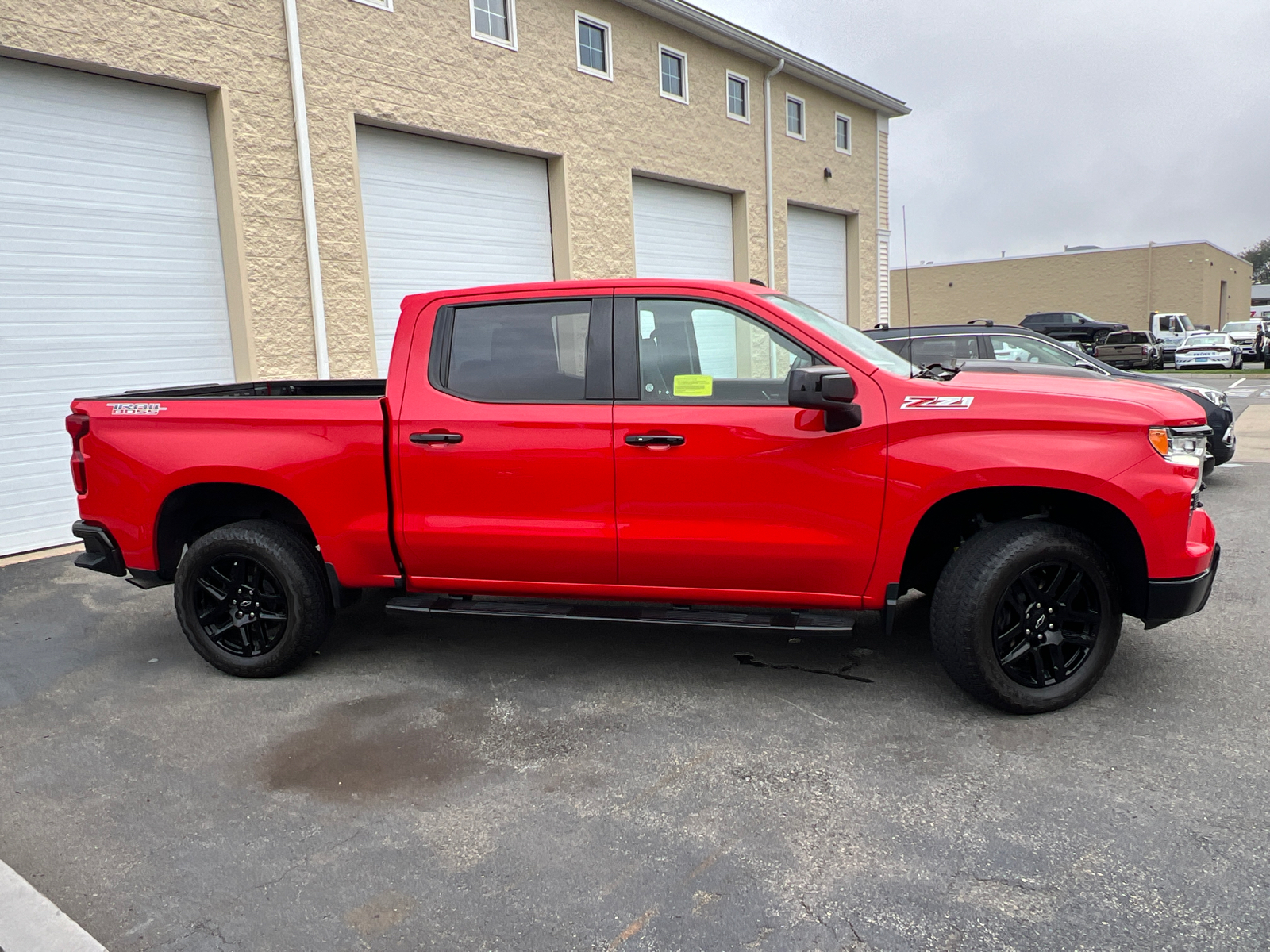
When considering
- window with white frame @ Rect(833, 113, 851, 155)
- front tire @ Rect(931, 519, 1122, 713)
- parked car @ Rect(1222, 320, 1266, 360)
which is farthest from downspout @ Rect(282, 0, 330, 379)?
parked car @ Rect(1222, 320, 1266, 360)

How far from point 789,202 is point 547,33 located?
6635mm

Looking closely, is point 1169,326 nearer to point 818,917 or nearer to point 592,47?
point 592,47

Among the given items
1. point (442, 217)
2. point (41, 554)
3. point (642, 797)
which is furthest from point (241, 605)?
point (442, 217)

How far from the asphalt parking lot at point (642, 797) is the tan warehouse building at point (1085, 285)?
43897mm

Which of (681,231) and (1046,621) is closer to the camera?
(1046,621)

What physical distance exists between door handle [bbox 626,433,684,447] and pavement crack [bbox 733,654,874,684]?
133 centimetres

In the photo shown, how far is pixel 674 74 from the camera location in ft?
48.5

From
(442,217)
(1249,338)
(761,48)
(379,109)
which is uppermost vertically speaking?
(761,48)

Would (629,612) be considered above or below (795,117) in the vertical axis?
below

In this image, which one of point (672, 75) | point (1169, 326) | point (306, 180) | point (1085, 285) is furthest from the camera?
point (1085, 285)

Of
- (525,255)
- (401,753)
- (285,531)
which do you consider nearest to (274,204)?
(525,255)

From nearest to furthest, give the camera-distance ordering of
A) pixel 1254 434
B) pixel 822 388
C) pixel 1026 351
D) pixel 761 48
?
pixel 822 388 → pixel 1026 351 → pixel 1254 434 → pixel 761 48

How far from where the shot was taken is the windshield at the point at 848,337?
13.4ft

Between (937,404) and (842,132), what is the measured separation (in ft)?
55.9
